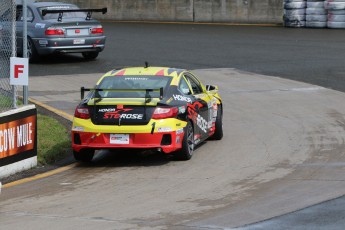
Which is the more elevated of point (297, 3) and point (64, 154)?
point (297, 3)

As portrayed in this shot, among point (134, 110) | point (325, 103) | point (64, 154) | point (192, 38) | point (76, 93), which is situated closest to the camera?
point (134, 110)

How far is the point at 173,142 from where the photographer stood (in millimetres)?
13688

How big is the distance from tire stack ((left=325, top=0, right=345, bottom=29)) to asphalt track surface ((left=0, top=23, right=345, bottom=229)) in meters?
8.13

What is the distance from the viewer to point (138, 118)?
1363 centimetres

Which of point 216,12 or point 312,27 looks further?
point 216,12


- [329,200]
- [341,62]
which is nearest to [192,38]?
[341,62]

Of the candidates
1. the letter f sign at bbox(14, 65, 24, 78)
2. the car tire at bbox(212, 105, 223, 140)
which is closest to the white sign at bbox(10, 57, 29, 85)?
the letter f sign at bbox(14, 65, 24, 78)

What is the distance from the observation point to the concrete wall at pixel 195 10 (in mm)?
37812

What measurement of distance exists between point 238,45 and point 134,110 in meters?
17.6

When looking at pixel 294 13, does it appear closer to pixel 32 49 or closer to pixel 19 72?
pixel 32 49

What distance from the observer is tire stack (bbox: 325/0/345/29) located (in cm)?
3372

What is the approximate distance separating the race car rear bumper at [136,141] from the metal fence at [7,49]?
1.22m

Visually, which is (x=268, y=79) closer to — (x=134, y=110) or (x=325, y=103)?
(x=325, y=103)

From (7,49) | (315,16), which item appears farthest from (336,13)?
(7,49)
